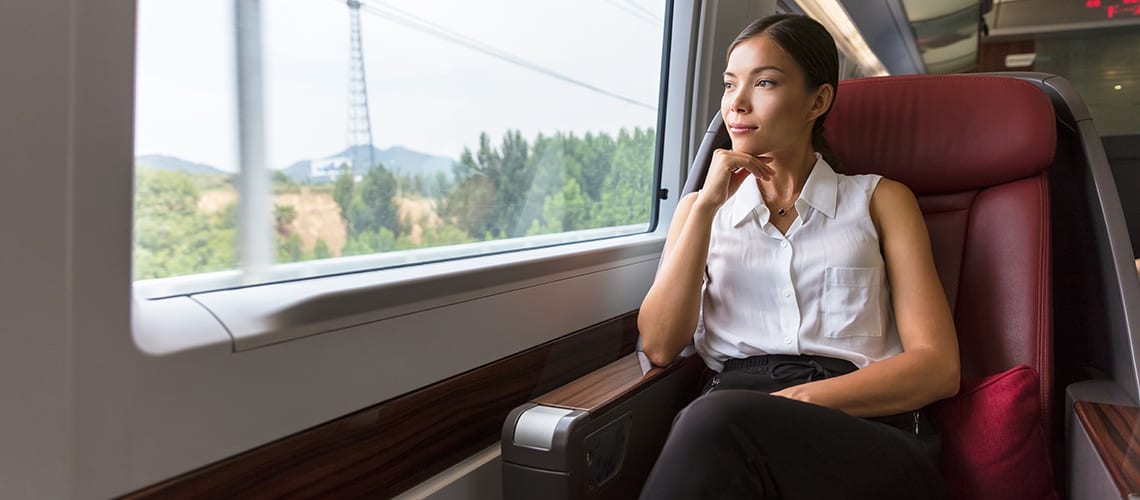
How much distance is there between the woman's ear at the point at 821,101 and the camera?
1.67m

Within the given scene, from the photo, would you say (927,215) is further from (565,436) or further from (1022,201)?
(565,436)

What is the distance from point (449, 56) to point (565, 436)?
82cm

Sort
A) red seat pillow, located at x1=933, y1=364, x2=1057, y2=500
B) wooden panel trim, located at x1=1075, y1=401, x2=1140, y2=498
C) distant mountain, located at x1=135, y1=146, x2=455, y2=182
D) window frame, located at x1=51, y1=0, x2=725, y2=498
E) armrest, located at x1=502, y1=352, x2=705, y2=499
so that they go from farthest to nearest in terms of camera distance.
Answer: red seat pillow, located at x1=933, y1=364, x2=1057, y2=500, armrest, located at x1=502, y1=352, x2=705, y2=499, distant mountain, located at x1=135, y1=146, x2=455, y2=182, wooden panel trim, located at x1=1075, y1=401, x2=1140, y2=498, window frame, located at x1=51, y1=0, x2=725, y2=498

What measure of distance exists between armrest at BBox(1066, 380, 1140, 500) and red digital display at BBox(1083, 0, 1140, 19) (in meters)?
4.23

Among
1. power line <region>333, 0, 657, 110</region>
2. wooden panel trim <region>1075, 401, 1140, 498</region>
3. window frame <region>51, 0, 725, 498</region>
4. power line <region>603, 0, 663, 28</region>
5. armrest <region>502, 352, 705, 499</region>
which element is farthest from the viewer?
power line <region>603, 0, 663, 28</region>

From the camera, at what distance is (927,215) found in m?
1.76

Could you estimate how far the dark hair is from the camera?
1598 mm

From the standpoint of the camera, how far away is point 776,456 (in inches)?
47.8

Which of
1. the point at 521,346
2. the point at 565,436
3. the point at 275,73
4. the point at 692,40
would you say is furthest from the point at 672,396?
the point at 692,40

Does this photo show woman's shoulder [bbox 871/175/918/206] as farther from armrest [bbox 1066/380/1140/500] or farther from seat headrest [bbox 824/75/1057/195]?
armrest [bbox 1066/380/1140/500]

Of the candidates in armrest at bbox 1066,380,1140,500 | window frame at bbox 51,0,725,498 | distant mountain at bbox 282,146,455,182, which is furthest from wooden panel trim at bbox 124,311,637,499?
armrest at bbox 1066,380,1140,500

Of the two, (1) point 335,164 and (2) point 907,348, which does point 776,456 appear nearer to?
(2) point 907,348

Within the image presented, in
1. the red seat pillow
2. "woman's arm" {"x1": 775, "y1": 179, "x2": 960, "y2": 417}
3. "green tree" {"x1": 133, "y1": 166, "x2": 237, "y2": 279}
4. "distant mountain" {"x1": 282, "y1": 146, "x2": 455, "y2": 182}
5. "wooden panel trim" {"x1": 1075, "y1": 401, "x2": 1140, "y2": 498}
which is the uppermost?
"distant mountain" {"x1": 282, "y1": 146, "x2": 455, "y2": 182}

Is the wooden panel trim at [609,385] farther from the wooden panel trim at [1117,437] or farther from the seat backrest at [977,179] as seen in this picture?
the wooden panel trim at [1117,437]
